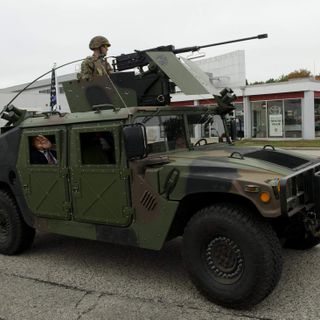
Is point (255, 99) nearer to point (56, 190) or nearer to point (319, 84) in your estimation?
point (319, 84)

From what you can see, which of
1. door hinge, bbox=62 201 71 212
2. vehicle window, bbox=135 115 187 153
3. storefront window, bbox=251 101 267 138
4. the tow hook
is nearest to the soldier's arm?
vehicle window, bbox=135 115 187 153

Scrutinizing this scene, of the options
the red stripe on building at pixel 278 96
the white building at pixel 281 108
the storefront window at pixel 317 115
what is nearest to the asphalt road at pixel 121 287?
the white building at pixel 281 108

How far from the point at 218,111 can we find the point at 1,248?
10.3 ft

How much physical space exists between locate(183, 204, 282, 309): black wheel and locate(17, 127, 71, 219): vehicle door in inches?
62.5

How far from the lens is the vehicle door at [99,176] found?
4.49 m

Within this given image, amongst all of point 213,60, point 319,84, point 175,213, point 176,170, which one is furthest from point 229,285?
point 213,60

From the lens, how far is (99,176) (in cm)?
464

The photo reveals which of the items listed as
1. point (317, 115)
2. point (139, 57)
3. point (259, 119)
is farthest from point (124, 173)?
point (317, 115)

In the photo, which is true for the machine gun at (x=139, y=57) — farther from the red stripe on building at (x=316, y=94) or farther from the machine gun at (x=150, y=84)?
the red stripe on building at (x=316, y=94)

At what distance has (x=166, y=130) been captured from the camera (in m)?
4.85

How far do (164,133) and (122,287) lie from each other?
Answer: 158 centimetres

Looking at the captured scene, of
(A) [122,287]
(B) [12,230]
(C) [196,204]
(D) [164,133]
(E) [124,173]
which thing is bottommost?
(A) [122,287]

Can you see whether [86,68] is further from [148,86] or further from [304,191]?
[304,191]

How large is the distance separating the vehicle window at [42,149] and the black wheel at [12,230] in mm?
726
